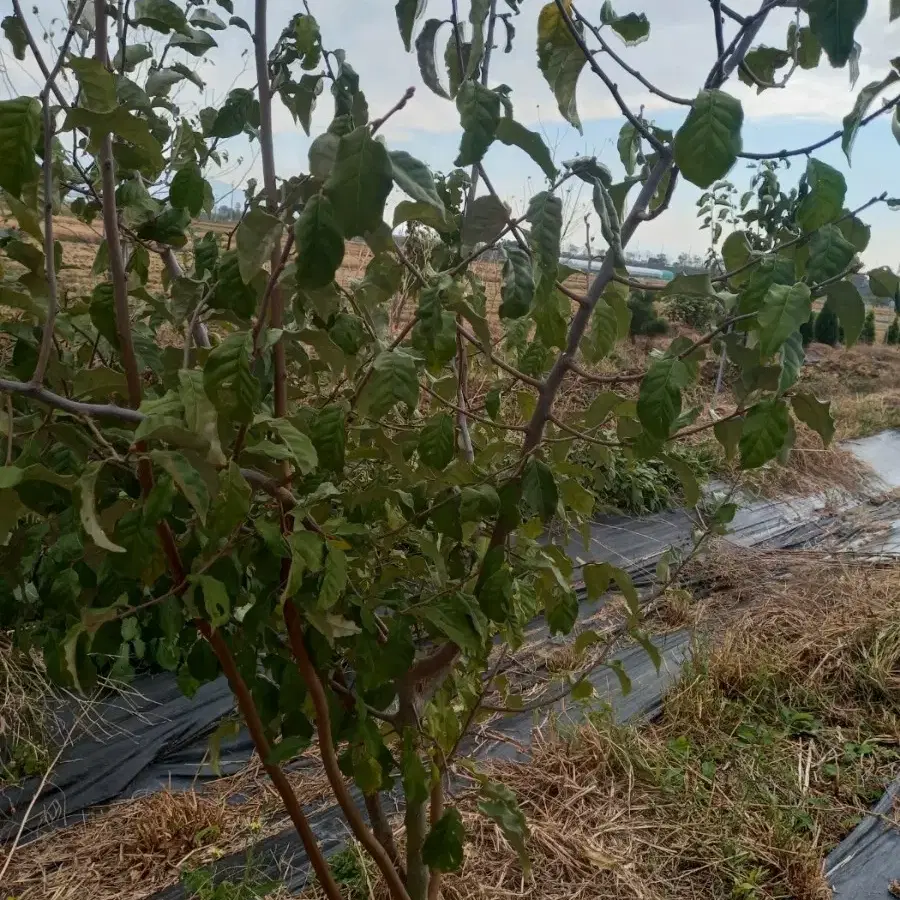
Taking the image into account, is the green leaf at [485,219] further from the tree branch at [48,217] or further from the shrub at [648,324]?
the shrub at [648,324]

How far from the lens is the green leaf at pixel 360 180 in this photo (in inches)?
22.3

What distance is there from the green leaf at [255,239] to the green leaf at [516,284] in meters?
0.23

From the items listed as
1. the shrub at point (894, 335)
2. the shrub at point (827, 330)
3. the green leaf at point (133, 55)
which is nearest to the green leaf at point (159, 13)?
Result: the green leaf at point (133, 55)

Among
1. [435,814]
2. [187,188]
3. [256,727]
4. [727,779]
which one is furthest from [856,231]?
[727,779]

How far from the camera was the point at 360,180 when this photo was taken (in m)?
0.57

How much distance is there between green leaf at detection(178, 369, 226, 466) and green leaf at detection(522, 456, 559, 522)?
0.39 m

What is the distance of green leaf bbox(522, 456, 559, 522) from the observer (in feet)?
3.07

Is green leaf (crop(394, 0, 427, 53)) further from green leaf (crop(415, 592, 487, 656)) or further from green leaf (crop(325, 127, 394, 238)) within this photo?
green leaf (crop(415, 592, 487, 656))

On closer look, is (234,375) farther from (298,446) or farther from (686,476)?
(686,476)

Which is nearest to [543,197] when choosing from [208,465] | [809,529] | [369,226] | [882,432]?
[369,226]

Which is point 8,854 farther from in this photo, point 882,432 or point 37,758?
point 882,432

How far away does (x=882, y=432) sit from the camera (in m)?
8.25

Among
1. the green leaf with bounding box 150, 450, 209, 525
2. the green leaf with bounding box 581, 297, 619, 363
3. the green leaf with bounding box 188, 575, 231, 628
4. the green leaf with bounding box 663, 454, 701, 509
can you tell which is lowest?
the green leaf with bounding box 188, 575, 231, 628

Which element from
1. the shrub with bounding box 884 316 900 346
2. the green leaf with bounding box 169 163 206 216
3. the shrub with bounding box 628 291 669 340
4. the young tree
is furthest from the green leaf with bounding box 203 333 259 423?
the shrub with bounding box 884 316 900 346
